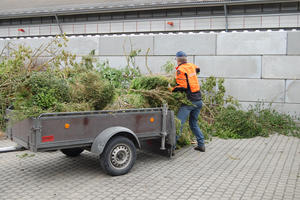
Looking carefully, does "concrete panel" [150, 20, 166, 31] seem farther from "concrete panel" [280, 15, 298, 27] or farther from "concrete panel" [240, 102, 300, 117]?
"concrete panel" [240, 102, 300, 117]

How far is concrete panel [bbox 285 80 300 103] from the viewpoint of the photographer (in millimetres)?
9312

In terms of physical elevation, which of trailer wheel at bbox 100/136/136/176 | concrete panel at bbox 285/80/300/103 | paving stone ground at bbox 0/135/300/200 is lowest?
paving stone ground at bbox 0/135/300/200

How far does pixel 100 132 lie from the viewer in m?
5.66

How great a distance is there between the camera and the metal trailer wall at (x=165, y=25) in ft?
39.4

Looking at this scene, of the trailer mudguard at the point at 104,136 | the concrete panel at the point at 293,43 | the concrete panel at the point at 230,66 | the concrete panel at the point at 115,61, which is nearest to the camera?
the trailer mudguard at the point at 104,136

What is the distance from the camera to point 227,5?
40.8ft

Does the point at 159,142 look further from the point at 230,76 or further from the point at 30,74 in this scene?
the point at 230,76

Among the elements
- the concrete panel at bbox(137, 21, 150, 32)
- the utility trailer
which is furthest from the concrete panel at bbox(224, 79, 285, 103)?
the concrete panel at bbox(137, 21, 150, 32)

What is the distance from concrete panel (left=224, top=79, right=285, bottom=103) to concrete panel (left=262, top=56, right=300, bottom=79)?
0.19m

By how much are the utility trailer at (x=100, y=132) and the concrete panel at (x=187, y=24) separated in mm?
7273

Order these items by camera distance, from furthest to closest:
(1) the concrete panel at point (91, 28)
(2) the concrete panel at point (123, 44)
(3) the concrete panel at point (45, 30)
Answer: (3) the concrete panel at point (45, 30) < (1) the concrete panel at point (91, 28) < (2) the concrete panel at point (123, 44)

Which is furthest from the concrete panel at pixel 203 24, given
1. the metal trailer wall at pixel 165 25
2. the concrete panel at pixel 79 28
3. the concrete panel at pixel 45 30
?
the concrete panel at pixel 45 30

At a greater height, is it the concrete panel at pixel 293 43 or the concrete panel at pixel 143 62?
the concrete panel at pixel 293 43

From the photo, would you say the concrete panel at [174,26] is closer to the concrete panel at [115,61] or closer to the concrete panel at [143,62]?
the concrete panel at [143,62]
